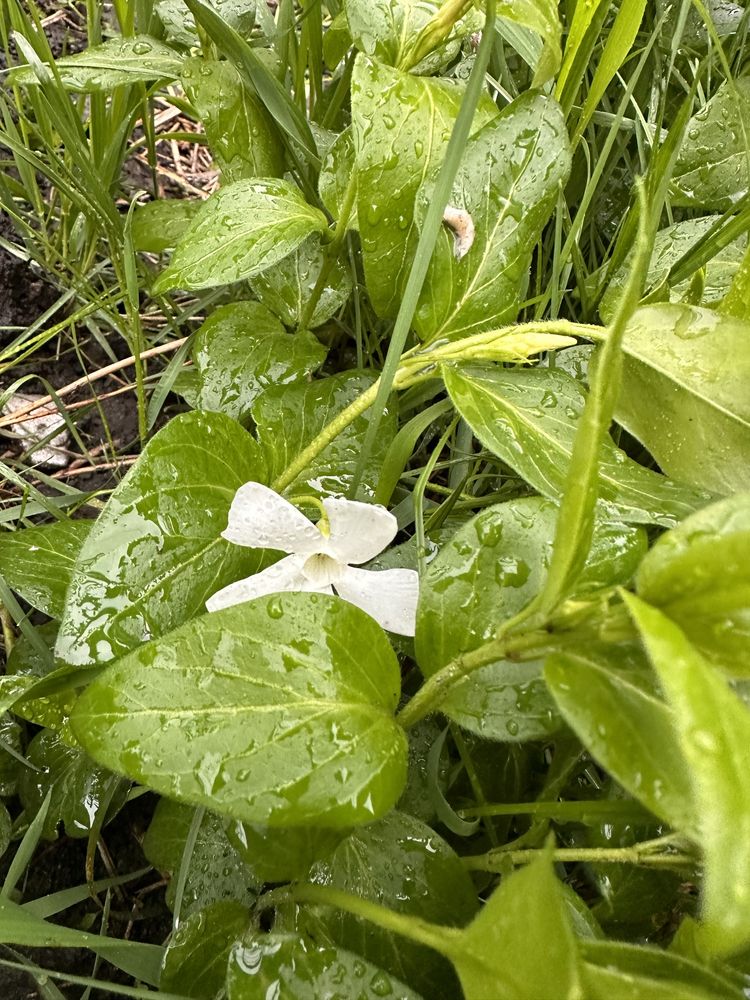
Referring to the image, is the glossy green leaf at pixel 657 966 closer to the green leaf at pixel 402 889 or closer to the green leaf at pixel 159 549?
the green leaf at pixel 402 889

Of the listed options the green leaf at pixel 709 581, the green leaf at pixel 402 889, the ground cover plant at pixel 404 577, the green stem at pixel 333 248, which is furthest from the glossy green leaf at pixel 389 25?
the green leaf at pixel 402 889

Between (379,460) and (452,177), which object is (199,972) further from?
(452,177)

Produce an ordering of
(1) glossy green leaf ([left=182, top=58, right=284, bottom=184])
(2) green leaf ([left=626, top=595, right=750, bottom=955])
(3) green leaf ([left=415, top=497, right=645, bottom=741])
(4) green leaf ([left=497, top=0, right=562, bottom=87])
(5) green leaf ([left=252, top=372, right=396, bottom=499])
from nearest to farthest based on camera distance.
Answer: (2) green leaf ([left=626, top=595, right=750, bottom=955]) < (3) green leaf ([left=415, top=497, right=645, bottom=741]) < (4) green leaf ([left=497, top=0, right=562, bottom=87]) < (5) green leaf ([left=252, top=372, right=396, bottom=499]) < (1) glossy green leaf ([left=182, top=58, right=284, bottom=184])

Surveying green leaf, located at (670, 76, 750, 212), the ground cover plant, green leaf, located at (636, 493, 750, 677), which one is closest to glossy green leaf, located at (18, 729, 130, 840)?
the ground cover plant

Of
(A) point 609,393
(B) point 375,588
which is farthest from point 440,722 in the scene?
(A) point 609,393

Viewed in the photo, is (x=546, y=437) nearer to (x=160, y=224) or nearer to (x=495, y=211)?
(x=495, y=211)

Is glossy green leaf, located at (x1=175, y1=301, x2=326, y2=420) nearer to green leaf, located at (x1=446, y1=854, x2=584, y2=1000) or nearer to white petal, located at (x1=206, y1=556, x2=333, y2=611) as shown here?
white petal, located at (x1=206, y1=556, x2=333, y2=611)
